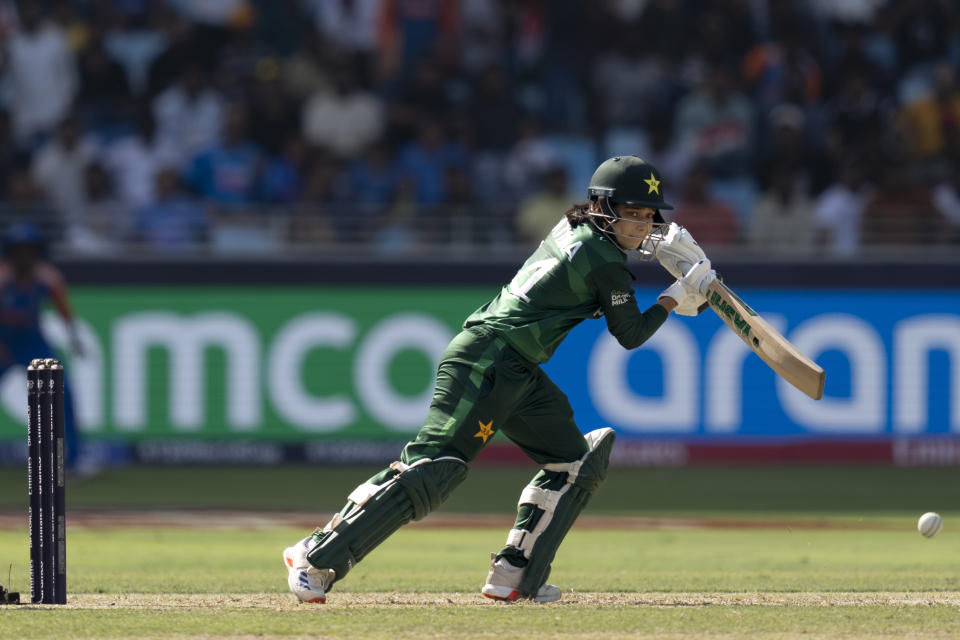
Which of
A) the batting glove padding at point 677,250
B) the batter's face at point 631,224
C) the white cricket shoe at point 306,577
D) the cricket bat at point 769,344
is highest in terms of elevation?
the batter's face at point 631,224

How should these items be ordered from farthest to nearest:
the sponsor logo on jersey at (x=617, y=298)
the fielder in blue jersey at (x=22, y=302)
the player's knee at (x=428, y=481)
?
the fielder in blue jersey at (x=22, y=302)
the sponsor logo on jersey at (x=617, y=298)
the player's knee at (x=428, y=481)

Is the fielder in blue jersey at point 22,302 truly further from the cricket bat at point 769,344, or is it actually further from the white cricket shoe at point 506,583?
the cricket bat at point 769,344

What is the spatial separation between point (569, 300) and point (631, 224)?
0.41 m

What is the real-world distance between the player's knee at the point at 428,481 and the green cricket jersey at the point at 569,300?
569 mm

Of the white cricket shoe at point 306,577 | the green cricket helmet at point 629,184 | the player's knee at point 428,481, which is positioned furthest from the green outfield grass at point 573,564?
the green cricket helmet at point 629,184

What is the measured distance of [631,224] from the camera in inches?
257

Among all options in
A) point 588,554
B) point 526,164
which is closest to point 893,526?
point 588,554

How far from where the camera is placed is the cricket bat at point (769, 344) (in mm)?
6480

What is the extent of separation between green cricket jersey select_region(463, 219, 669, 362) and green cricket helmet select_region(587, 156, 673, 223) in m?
0.17

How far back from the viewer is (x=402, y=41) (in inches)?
618

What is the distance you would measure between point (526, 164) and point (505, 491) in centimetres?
353

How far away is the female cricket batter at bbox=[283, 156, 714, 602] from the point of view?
244 inches

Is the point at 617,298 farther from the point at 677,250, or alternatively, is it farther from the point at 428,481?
the point at 428,481

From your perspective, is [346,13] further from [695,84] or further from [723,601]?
[723,601]
